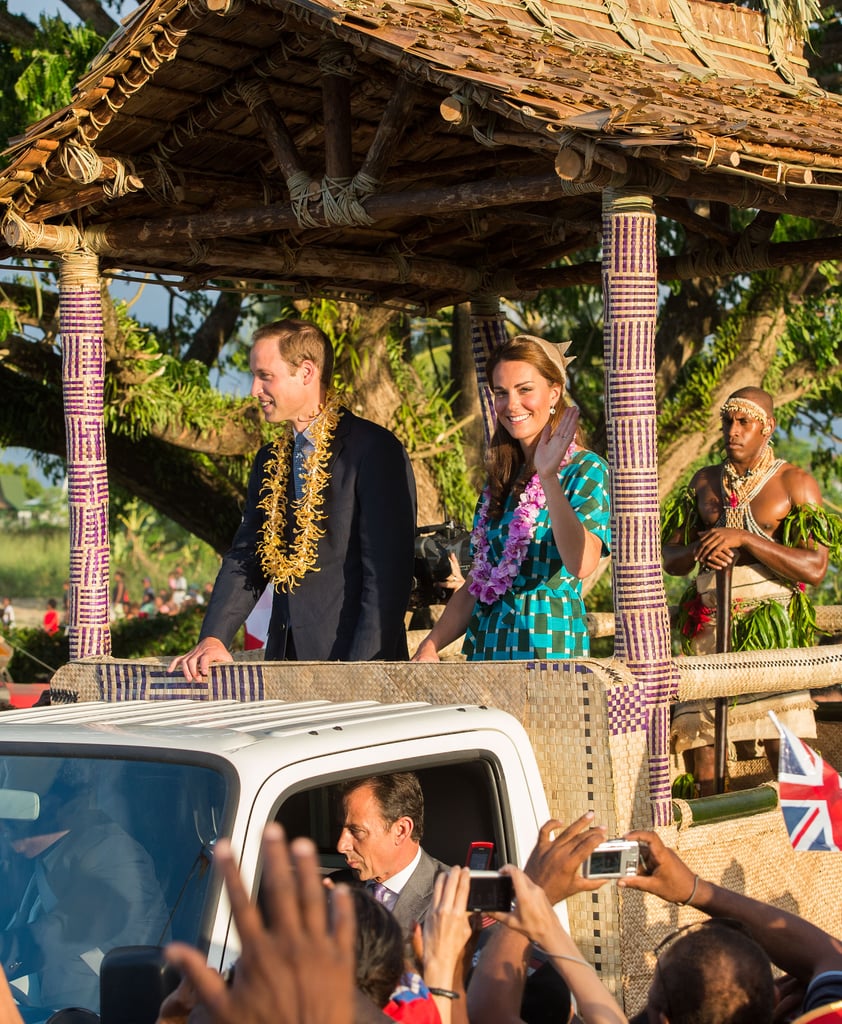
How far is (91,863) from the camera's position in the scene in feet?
9.91

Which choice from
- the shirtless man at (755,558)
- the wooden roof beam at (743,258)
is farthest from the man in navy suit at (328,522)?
the wooden roof beam at (743,258)

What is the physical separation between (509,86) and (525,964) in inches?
98.0

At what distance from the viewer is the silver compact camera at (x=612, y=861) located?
2.69 m

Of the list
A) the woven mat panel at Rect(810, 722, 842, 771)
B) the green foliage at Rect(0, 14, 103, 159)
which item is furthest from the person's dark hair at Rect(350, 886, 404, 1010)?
the green foliage at Rect(0, 14, 103, 159)

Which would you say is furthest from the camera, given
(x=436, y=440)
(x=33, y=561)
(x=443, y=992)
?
(x=33, y=561)

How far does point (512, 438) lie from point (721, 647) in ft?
4.02

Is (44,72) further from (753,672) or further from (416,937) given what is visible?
(416,937)

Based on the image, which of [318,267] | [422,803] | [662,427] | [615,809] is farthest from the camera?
[662,427]

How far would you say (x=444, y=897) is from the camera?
252cm

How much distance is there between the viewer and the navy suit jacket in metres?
4.60

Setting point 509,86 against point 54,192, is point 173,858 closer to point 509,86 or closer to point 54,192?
point 509,86

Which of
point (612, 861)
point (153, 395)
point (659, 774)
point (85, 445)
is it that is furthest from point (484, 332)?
point (153, 395)

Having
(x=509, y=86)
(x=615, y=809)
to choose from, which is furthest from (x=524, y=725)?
(x=509, y=86)

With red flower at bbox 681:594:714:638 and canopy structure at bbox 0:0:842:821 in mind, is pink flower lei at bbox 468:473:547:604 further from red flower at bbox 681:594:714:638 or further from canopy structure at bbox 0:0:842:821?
red flower at bbox 681:594:714:638
